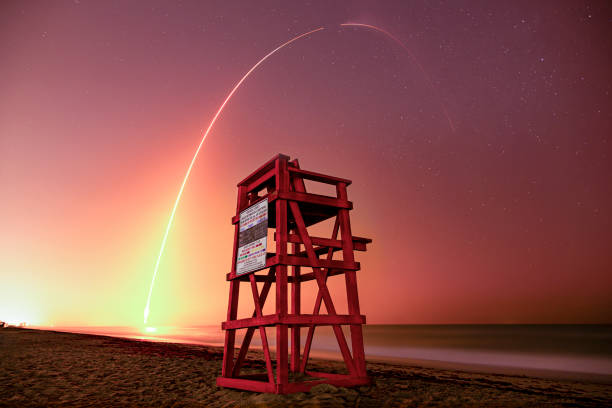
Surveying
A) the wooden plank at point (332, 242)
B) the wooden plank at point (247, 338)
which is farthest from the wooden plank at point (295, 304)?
the wooden plank at point (332, 242)

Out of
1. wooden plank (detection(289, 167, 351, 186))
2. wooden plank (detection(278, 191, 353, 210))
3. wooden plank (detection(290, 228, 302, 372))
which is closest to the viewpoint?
wooden plank (detection(278, 191, 353, 210))

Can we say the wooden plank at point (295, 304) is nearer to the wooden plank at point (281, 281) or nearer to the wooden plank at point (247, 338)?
the wooden plank at point (247, 338)

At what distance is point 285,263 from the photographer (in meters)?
7.25

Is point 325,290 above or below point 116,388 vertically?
above

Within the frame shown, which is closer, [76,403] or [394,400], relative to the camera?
[76,403]

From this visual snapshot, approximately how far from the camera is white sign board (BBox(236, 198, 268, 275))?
7.70 m

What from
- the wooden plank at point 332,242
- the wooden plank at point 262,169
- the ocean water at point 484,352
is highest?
the wooden plank at point 262,169

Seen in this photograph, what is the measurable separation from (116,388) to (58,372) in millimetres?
3295

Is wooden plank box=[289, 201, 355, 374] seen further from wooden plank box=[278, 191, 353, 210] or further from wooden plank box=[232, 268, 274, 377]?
wooden plank box=[232, 268, 274, 377]

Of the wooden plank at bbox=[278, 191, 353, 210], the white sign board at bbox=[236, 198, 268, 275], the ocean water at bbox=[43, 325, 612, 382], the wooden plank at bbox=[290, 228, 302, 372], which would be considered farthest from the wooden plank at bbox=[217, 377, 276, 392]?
the ocean water at bbox=[43, 325, 612, 382]

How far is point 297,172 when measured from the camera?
8.23m

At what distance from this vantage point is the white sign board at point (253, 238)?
7.70 metres

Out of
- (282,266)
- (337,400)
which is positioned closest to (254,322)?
(282,266)

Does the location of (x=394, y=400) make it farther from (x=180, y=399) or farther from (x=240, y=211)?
(x=240, y=211)
